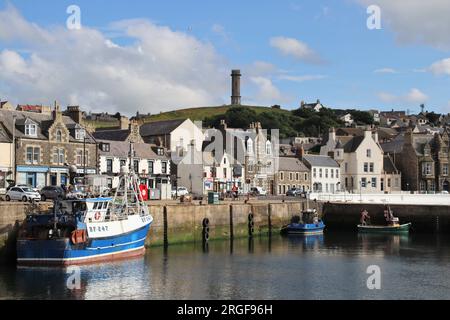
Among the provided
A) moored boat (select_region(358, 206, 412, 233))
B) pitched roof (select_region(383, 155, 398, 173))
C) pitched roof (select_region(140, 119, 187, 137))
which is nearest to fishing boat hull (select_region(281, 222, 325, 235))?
moored boat (select_region(358, 206, 412, 233))

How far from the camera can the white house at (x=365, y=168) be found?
9375 cm

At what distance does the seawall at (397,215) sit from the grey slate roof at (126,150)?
62.4ft

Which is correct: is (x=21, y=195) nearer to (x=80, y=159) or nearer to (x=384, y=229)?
(x=80, y=159)

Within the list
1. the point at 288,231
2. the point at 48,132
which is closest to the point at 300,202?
the point at 288,231

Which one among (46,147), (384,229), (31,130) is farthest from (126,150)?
(384,229)

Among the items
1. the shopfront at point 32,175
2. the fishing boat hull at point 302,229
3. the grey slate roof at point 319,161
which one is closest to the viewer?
the shopfront at point 32,175

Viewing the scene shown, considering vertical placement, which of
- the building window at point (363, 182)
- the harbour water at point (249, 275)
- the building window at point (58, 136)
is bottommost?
the harbour water at point (249, 275)

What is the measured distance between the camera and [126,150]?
68.7 metres

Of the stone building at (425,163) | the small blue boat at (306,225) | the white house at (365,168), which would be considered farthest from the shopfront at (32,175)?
the stone building at (425,163)

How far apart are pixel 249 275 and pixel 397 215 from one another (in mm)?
34582

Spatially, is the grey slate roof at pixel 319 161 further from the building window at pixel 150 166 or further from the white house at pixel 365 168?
the building window at pixel 150 166

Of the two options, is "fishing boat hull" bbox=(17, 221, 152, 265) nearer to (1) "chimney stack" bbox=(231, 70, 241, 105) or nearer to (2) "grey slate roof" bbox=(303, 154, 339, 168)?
(2) "grey slate roof" bbox=(303, 154, 339, 168)
